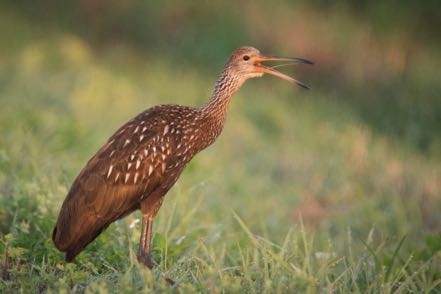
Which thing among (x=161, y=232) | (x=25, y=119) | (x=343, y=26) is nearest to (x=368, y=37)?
(x=343, y=26)

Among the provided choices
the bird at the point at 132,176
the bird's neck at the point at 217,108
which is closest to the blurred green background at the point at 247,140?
the bird at the point at 132,176

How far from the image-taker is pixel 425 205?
866cm

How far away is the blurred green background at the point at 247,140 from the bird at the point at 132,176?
0.20 metres

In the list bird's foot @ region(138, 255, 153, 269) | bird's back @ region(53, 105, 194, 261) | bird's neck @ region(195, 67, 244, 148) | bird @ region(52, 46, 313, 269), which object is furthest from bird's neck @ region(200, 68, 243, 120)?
bird's foot @ region(138, 255, 153, 269)

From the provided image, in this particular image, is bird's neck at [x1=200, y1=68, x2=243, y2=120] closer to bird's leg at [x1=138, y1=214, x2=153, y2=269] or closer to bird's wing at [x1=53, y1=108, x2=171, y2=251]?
bird's wing at [x1=53, y1=108, x2=171, y2=251]

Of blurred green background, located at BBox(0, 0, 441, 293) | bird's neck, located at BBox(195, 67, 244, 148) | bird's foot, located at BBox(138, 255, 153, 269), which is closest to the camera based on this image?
blurred green background, located at BBox(0, 0, 441, 293)

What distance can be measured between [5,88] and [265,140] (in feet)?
10.4

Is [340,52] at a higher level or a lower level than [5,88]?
higher

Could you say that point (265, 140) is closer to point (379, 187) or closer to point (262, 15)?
point (379, 187)

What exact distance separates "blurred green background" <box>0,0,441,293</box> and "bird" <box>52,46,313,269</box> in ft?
0.65

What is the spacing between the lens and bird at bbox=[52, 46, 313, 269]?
4812mm

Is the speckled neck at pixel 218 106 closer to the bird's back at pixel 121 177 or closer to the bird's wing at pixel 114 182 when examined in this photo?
the bird's back at pixel 121 177

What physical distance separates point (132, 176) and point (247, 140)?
526cm

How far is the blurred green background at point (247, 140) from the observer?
187 inches
